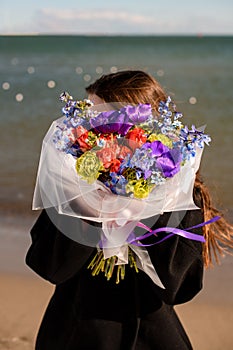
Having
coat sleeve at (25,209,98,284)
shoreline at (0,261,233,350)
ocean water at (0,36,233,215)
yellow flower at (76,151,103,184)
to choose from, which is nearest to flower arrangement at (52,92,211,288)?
yellow flower at (76,151,103,184)

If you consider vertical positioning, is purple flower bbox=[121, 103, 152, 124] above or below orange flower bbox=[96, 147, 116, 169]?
above

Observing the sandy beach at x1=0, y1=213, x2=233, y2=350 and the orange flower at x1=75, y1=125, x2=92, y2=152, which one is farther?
the sandy beach at x1=0, y1=213, x2=233, y2=350

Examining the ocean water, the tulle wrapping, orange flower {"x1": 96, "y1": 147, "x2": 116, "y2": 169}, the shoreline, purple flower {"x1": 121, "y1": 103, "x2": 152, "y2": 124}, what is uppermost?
purple flower {"x1": 121, "y1": 103, "x2": 152, "y2": 124}

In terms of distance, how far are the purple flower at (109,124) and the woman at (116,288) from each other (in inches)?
13.7

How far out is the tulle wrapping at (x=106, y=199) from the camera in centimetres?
232

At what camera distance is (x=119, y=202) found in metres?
2.30

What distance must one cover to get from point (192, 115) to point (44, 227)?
1213cm

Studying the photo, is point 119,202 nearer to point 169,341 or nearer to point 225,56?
point 169,341

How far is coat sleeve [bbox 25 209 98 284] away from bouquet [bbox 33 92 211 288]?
9 cm

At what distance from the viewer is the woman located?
2.53m

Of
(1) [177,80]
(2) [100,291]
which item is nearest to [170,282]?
(2) [100,291]

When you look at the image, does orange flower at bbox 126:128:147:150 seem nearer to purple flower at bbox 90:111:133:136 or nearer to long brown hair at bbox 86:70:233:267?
purple flower at bbox 90:111:133:136

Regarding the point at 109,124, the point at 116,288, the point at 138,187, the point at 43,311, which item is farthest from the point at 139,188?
the point at 43,311

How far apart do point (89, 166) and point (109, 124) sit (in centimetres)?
16
